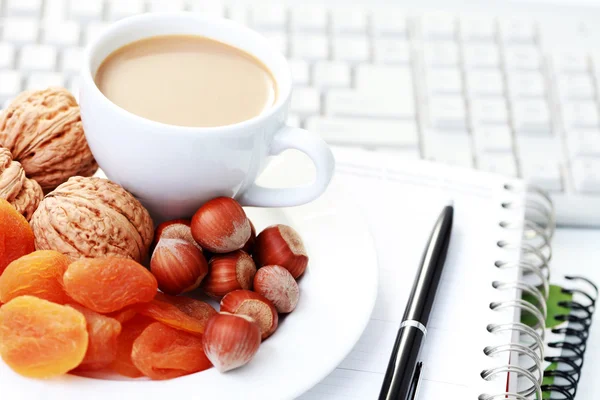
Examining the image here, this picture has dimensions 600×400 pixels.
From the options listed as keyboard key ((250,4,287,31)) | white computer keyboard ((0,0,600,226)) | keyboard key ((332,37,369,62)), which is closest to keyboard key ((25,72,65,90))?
white computer keyboard ((0,0,600,226))

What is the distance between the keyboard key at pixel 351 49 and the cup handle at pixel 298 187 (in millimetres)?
437

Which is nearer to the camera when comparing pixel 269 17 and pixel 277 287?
pixel 277 287

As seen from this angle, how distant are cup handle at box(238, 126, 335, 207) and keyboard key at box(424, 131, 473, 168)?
1.16ft

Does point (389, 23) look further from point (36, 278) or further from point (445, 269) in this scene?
point (36, 278)

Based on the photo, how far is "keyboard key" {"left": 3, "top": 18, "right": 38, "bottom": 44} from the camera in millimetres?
1060

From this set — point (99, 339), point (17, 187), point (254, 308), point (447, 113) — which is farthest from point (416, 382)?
point (447, 113)

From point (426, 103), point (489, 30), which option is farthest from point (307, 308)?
point (489, 30)

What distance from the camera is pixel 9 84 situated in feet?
3.32

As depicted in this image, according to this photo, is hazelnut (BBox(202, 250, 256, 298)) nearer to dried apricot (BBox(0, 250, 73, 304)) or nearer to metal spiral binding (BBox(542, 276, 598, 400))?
dried apricot (BBox(0, 250, 73, 304))

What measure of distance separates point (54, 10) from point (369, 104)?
47 cm

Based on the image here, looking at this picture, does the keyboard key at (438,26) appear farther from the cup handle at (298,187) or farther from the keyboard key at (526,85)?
the cup handle at (298,187)

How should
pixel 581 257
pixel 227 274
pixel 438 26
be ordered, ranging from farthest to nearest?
pixel 438 26, pixel 581 257, pixel 227 274

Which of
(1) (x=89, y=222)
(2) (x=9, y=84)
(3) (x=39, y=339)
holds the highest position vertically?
(2) (x=9, y=84)

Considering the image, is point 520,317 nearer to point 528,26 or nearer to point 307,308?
point 307,308
